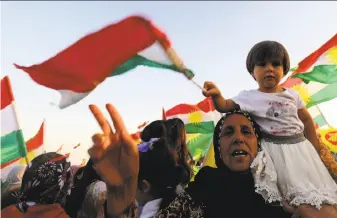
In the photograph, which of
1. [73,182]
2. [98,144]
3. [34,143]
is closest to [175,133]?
[73,182]

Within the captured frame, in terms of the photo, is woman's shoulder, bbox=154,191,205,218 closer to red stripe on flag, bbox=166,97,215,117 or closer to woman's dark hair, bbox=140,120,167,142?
woman's dark hair, bbox=140,120,167,142

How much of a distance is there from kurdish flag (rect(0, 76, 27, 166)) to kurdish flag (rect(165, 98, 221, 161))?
11.0ft

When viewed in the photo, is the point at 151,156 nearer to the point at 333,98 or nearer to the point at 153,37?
the point at 153,37

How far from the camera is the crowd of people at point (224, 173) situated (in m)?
1.71

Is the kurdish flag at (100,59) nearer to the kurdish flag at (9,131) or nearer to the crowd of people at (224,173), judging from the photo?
the crowd of people at (224,173)

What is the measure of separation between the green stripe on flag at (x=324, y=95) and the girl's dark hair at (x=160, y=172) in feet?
8.73

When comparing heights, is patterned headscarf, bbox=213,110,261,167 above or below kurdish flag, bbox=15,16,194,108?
below

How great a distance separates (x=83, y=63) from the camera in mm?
2488

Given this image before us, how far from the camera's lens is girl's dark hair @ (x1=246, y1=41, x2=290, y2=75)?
8.38 feet

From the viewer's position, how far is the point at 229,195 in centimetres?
217

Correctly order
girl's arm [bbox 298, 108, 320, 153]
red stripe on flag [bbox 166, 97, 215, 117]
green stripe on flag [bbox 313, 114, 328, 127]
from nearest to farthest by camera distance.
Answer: girl's arm [bbox 298, 108, 320, 153], green stripe on flag [bbox 313, 114, 328, 127], red stripe on flag [bbox 166, 97, 215, 117]

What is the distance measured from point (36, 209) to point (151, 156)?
Answer: 0.97 metres

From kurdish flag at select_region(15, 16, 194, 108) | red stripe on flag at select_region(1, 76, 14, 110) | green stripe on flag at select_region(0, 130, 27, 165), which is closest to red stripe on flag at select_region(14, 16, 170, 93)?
Result: kurdish flag at select_region(15, 16, 194, 108)

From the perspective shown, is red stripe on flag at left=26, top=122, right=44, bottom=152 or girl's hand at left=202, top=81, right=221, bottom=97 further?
red stripe on flag at left=26, top=122, right=44, bottom=152
